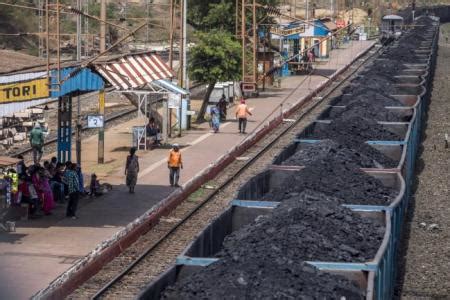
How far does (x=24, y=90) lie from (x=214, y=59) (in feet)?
68.5

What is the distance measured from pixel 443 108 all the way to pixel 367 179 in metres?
28.5

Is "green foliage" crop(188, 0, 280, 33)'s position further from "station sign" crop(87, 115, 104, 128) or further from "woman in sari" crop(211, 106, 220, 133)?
"station sign" crop(87, 115, 104, 128)

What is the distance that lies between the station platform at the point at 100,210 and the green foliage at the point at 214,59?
6.09 ft

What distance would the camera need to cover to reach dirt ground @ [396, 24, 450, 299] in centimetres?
1496

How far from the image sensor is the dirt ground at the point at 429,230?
49.1 ft

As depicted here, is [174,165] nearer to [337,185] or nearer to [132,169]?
[132,169]

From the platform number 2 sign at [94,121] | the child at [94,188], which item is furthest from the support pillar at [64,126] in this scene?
the platform number 2 sign at [94,121]

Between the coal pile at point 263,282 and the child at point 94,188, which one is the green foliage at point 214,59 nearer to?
the child at point 94,188

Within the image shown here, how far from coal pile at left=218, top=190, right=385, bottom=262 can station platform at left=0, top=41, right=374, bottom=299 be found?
3.87 m

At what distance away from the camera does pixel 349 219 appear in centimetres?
1210

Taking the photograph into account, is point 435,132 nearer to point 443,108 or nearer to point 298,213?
point 443,108

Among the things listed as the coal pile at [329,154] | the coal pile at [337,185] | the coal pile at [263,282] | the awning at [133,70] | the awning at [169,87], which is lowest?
the coal pile at [263,282]

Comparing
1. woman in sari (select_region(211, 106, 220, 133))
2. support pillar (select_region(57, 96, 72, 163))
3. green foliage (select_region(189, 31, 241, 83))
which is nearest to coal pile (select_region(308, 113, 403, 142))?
support pillar (select_region(57, 96, 72, 163))

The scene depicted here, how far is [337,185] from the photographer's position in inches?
576
